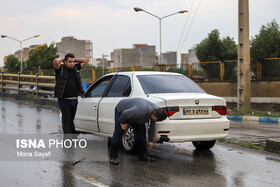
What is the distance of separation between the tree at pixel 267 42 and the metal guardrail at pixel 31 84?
18.2m

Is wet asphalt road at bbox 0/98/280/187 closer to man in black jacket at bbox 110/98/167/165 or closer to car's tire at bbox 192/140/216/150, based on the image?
car's tire at bbox 192/140/216/150

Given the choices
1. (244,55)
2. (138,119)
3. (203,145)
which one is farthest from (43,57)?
(138,119)

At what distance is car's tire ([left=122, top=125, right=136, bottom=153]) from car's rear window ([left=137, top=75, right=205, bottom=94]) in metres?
0.73

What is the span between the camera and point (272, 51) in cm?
3481

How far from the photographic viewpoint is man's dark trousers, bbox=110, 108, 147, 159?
632cm

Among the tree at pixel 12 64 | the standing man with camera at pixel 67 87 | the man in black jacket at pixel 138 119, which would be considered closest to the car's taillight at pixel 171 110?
the man in black jacket at pixel 138 119

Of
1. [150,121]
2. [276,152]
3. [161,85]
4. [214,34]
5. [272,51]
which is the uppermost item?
[214,34]

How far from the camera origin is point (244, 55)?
1731 centimetres

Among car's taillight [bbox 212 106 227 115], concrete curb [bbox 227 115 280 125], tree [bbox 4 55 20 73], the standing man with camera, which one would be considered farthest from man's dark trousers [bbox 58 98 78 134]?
tree [bbox 4 55 20 73]

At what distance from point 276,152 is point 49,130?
524 cm

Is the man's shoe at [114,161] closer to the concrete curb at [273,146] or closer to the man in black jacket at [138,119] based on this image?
the man in black jacket at [138,119]

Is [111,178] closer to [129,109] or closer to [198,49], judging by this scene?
[129,109]

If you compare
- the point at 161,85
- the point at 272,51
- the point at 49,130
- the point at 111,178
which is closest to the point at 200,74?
the point at 272,51

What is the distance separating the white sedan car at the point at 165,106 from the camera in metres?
6.54
